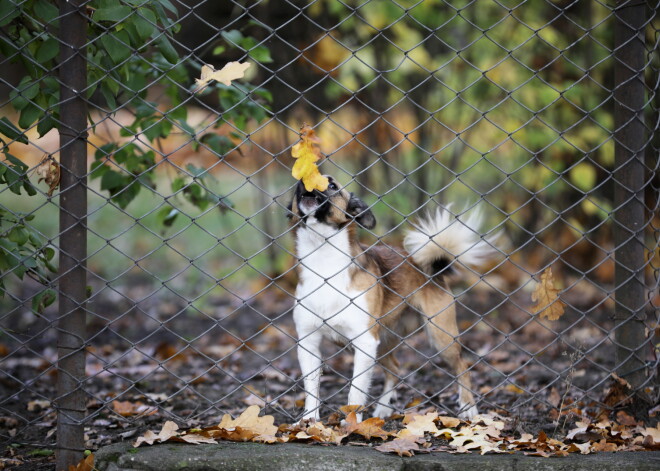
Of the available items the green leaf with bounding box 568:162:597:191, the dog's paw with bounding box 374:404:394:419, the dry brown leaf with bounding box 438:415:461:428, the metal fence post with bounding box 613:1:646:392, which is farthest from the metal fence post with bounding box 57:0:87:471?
the green leaf with bounding box 568:162:597:191

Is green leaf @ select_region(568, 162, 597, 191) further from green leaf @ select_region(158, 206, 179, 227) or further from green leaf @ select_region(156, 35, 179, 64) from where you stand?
green leaf @ select_region(156, 35, 179, 64)

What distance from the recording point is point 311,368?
3.54 m

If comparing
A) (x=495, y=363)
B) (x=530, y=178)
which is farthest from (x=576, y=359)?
(x=530, y=178)

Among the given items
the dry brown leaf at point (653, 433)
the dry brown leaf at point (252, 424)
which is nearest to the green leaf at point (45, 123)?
the dry brown leaf at point (252, 424)

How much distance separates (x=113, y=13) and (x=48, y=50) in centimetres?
34

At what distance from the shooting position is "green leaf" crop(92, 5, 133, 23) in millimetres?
2492

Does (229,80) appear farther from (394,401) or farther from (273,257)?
(273,257)

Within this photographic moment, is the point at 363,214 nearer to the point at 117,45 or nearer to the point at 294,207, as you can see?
the point at 294,207

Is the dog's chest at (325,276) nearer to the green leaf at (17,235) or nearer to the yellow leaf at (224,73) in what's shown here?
the yellow leaf at (224,73)

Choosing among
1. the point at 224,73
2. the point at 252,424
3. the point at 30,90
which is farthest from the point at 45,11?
the point at 252,424

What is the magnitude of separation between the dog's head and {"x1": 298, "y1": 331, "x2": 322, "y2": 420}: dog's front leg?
59 cm

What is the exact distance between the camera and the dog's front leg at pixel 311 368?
336 cm

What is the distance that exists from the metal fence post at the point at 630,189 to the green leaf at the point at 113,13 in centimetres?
215

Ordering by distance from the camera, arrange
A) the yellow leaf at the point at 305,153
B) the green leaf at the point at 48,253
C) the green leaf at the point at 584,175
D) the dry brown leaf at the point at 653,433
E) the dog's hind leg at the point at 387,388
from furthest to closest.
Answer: the green leaf at the point at 584,175, the dog's hind leg at the point at 387,388, the dry brown leaf at the point at 653,433, the green leaf at the point at 48,253, the yellow leaf at the point at 305,153
